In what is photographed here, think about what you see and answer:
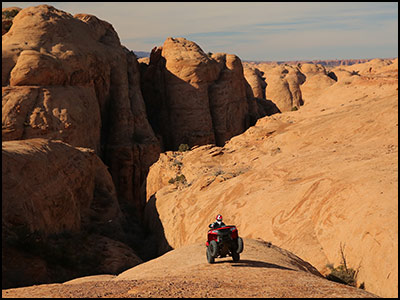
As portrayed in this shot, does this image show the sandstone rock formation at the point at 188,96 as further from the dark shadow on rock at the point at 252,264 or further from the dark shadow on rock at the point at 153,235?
the dark shadow on rock at the point at 252,264

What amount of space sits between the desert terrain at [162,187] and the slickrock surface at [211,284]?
4 cm

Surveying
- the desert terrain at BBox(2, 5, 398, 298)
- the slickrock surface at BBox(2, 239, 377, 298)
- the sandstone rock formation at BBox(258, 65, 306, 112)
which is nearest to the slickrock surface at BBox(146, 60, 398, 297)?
the desert terrain at BBox(2, 5, 398, 298)

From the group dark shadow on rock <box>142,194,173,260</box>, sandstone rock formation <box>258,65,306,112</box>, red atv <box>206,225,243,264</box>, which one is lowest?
dark shadow on rock <box>142,194,173,260</box>

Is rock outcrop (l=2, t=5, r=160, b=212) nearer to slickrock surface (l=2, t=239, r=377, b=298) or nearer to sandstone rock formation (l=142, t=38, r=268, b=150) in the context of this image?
sandstone rock formation (l=142, t=38, r=268, b=150)

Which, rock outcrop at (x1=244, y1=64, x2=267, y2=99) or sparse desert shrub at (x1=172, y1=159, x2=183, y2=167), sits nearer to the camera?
sparse desert shrub at (x1=172, y1=159, x2=183, y2=167)

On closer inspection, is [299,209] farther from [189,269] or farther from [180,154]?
[180,154]

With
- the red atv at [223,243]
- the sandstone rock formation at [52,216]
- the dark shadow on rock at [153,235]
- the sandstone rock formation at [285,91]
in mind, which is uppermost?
the sandstone rock formation at [285,91]

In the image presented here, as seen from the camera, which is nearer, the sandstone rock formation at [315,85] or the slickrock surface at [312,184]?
the slickrock surface at [312,184]

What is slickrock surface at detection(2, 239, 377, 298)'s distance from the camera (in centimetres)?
669

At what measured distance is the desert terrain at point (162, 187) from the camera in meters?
10.5

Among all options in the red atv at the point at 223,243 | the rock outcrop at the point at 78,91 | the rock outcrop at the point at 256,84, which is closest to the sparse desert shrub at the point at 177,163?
the rock outcrop at the point at 78,91

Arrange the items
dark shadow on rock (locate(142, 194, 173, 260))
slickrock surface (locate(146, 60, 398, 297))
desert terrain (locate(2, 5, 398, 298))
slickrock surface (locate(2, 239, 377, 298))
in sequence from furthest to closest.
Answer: dark shadow on rock (locate(142, 194, 173, 260)) → slickrock surface (locate(146, 60, 398, 297)) → desert terrain (locate(2, 5, 398, 298)) → slickrock surface (locate(2, 239, 377, 298))

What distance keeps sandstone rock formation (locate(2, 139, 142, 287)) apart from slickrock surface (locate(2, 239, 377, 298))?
399 cm

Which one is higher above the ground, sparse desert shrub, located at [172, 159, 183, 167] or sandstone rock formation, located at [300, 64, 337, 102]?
sandstone rock formation, located at [300, 64, 337, 102]
